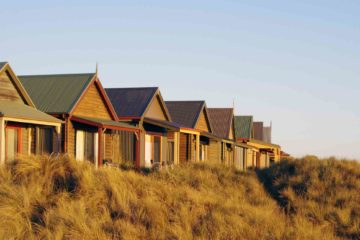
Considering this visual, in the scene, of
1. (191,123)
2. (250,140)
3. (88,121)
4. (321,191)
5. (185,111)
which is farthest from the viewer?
(250,140)

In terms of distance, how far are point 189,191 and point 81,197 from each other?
3017 mm

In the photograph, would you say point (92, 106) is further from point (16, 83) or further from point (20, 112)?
point (20, 112)

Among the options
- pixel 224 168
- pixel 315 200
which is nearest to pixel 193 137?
pixel 224 168

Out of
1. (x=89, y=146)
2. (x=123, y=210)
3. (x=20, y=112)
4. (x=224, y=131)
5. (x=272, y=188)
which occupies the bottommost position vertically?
(x=272, y=188)

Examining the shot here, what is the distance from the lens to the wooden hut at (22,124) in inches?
885

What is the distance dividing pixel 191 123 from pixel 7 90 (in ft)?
57.2

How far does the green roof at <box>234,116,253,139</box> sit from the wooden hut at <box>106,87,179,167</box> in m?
16.3

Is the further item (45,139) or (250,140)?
(250,140)

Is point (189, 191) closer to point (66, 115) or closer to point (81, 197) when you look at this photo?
point (81, 197)

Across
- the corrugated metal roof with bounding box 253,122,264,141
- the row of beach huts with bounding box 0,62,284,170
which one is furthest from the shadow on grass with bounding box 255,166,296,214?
the corrugated metal roof with bounding box 253,122,264,141

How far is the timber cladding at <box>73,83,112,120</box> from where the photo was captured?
2745 centimetres

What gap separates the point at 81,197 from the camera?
50.8 ft

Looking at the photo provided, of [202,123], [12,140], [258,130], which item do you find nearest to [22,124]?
[12,140]

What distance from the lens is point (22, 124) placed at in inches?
960
